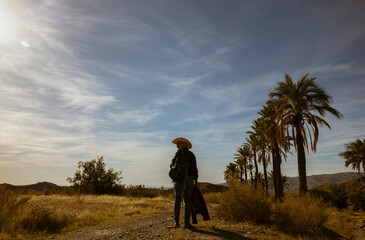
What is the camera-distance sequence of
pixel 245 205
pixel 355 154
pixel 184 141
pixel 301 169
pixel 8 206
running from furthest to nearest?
pixel 355 154
pixel 301 169
pixel 245 205
pixel 8 206
pixel 184 141

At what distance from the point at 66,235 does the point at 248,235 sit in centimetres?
552

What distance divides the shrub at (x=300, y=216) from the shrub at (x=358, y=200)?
1333 cm

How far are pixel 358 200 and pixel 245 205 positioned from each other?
52.2 feet

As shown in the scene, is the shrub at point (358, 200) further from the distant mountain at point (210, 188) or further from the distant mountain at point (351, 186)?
the distant mountain at point (210, 188)

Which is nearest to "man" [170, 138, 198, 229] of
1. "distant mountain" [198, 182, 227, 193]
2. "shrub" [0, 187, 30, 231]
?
"shrub" [0, 187, 30, 231]

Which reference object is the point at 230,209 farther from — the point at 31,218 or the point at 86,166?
the point at 86,166

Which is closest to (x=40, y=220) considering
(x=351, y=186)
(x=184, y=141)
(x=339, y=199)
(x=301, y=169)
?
(x=184, y=141)

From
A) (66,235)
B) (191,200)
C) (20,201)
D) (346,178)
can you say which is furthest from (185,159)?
(346,178)

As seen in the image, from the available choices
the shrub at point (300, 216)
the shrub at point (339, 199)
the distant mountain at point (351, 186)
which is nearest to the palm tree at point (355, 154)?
the distant mountain at point (351, 186)

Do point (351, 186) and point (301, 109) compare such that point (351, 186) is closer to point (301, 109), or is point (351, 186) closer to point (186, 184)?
point (301, 109)

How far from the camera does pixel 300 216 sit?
8305mm

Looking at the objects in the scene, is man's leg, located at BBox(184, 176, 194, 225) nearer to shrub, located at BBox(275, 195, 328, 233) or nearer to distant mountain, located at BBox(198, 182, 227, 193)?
shrub, located at BBox(275, 195, 328, 233)

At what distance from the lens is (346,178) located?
636 ft

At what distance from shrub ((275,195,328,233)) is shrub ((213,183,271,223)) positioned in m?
0.61
